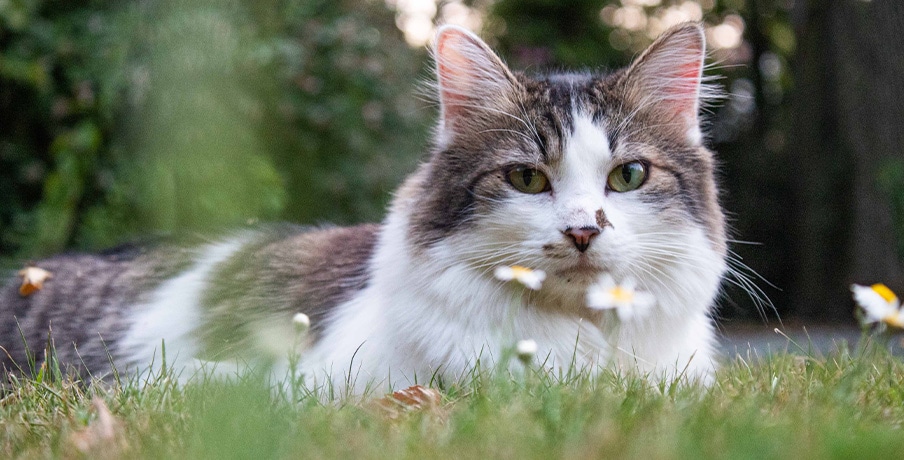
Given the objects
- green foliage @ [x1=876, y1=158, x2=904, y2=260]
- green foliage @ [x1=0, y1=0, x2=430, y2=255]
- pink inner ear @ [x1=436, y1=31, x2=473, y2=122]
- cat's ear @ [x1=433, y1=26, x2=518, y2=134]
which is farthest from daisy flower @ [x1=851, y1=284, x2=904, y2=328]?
green foliage @ [x1=876, y1=158, x2=904, y2=260]

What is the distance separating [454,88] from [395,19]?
3870 millimetres

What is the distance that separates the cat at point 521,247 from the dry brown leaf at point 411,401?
181mm

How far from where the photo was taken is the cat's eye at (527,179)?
223cm

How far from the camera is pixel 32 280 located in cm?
309

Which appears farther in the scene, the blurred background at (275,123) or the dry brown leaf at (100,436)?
the blurred background at (275,123)

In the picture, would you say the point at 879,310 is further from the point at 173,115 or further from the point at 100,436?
the point at 173,115

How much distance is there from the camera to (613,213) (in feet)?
6.94

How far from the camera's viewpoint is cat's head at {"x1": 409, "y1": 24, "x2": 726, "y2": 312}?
211 centimetres

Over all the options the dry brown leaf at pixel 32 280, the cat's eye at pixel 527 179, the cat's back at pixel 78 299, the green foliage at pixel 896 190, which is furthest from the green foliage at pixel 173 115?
the green foliage at pixel 896 190

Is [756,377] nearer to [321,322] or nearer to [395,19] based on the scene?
[321,322]

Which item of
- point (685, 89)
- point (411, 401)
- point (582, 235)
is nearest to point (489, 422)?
point (411, 401)

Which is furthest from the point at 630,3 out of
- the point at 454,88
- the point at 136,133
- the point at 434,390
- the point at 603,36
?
the point at 434,390

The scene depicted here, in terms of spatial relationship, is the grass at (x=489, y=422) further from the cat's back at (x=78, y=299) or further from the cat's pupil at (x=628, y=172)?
the cat's back at (x=78, y=299)

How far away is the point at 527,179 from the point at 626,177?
27 cm
